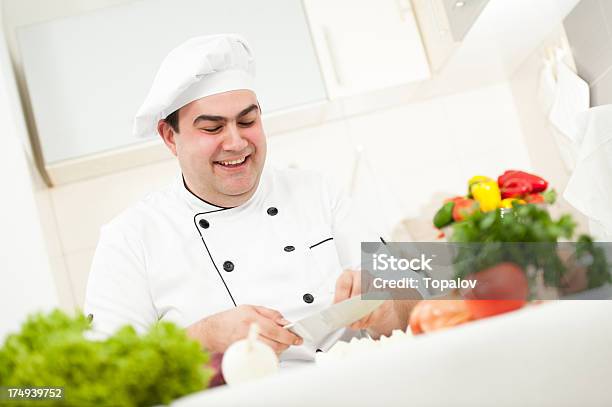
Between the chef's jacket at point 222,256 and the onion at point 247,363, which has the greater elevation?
the chef's jacket at point 222,256

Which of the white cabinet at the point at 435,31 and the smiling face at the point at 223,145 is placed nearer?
the smiling face at the point at 223,145

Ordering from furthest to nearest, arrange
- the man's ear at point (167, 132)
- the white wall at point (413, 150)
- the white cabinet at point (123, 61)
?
the white wall at point (413, 150), the white cabinet at point (123, 61), the man's ear at point (167, 132)

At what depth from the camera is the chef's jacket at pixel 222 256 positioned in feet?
4.42

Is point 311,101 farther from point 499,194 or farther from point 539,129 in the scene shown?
point 539,129

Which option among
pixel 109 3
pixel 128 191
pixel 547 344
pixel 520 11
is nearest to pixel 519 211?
pixel 547 344

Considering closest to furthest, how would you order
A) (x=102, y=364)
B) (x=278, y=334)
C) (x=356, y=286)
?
(x=102, y=364) < (x=278, y=334) < (x=356, y=286)

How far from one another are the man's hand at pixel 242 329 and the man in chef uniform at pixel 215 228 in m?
0.20

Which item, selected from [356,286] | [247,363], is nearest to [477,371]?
[247,363]

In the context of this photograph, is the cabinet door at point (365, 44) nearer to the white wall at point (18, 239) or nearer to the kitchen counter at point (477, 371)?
the white wall at point (18, 239)

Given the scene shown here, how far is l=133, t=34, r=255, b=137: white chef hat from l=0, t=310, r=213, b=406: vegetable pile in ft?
2.54

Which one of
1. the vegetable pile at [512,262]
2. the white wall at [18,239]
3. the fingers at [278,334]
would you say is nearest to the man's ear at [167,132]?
the white wall at [18,239]

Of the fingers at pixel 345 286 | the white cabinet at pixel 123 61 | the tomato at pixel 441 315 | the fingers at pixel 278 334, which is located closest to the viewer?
the tomato at pixel 441 315

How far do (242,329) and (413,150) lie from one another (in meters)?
1.57

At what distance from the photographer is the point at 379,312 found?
1000 mm
